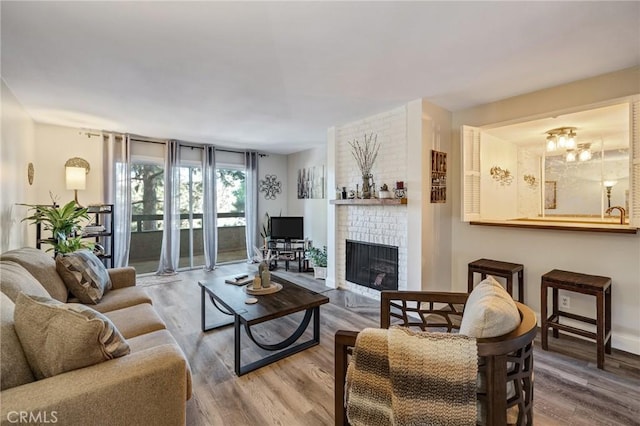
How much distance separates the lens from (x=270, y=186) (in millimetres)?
6309

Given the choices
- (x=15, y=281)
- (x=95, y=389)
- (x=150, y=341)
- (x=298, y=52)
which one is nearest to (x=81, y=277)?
(x=15, y=281)

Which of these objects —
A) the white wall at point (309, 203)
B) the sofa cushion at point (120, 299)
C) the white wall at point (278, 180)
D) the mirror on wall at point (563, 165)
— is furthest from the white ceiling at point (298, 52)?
the white wall at point (278, 180)

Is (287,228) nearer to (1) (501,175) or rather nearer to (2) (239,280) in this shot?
(2) (239,280)

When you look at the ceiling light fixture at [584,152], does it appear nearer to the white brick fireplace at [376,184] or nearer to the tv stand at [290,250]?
the white brick fireplace at [376,184]

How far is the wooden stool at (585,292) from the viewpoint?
7.06 ft

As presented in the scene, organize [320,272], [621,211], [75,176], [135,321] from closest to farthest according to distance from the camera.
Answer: [135,321] < [621,211] < [75,176] < [320,272]

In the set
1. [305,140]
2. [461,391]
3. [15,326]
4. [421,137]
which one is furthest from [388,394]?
[305,140]

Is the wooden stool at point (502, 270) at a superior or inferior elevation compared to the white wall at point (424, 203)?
inferior

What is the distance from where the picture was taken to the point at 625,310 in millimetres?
2396

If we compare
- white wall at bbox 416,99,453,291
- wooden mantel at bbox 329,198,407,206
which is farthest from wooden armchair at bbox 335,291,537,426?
wooden mantel at bbox 329,198,407,206

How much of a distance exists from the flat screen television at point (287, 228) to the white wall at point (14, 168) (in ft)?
11.4

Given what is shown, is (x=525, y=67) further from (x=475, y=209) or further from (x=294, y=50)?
(x=294, y=50)

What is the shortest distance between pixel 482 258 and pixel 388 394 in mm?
2723

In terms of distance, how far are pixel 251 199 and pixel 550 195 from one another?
4.97 meters
